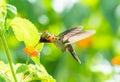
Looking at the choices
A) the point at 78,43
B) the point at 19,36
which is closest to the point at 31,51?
the point at 19,36

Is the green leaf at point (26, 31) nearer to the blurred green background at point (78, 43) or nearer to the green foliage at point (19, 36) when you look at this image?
the green foliage at point (19, 36)

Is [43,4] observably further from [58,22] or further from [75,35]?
[75,35]

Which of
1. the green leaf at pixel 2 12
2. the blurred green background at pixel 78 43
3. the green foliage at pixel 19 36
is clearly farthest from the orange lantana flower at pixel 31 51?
the blurred green background at pixel 78 43

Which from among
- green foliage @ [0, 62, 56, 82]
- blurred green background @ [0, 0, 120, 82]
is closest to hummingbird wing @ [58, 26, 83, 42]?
green foliage @ [0, 62, 56, 82]

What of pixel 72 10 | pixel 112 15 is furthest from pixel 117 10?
pixel 72 10

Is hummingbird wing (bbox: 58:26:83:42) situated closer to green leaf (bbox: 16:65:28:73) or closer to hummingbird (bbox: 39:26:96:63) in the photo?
hummingbird (bbox: 39:26:96:63)

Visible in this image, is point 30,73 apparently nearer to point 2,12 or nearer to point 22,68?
point 22,68
